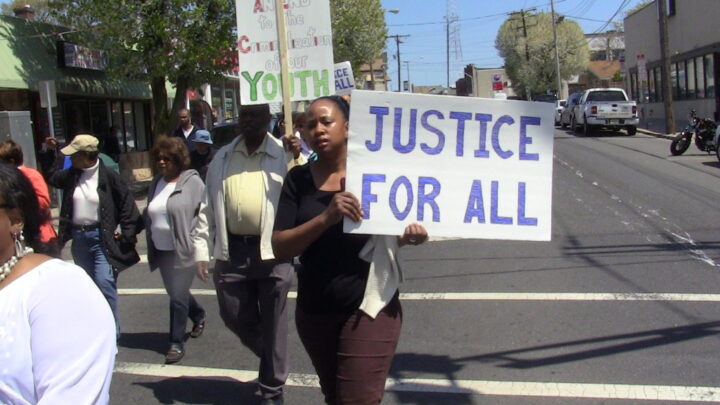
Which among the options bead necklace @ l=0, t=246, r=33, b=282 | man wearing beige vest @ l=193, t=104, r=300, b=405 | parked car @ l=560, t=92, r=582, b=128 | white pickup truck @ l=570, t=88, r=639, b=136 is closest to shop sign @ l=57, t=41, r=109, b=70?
man wearing beige vest @ l=193, t=104, r=300, b=405

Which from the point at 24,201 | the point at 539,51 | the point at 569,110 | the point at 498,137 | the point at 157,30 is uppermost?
the point at 539,51

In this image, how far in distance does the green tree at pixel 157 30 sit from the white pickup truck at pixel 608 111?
1611 centimetres

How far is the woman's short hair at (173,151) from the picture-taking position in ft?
18.3

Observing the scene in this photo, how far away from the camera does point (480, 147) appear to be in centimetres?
332

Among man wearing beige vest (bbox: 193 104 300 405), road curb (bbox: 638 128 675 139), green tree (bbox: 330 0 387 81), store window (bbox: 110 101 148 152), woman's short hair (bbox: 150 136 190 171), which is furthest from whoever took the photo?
road curb (bbox: 638 128 675 139)

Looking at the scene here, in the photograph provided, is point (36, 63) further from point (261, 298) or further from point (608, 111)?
point (608, 111)

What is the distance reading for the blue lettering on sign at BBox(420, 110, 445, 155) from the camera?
10.9 feet

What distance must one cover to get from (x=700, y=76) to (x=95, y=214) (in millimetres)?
31546

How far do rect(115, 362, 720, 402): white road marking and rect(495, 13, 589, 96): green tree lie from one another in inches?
2596

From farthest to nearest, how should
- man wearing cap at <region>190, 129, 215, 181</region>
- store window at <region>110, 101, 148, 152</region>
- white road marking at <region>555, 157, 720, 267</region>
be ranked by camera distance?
store window at <region>110, 101, 148, 152</region>
man wearing cap at <region>190, 129, 215, 181</region>
white road marking at <region>555, 157, 720, 267</region>

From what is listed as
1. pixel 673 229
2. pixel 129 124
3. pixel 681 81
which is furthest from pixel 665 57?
pixel 673 229

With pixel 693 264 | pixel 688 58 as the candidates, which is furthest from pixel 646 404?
pixel 688 58

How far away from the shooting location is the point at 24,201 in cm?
210

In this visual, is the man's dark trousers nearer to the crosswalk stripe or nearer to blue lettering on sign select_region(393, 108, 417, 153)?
blue lettering on sign select_region(393, 108, 417, 153)
